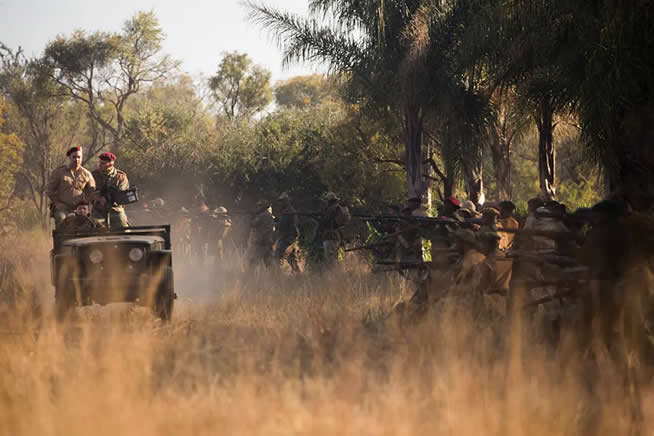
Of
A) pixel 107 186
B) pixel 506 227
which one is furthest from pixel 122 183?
pixel 506 227

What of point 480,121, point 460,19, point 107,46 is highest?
point 107,46

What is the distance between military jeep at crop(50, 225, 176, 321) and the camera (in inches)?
316

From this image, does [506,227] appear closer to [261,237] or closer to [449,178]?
[261,237]

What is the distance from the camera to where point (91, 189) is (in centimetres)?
999

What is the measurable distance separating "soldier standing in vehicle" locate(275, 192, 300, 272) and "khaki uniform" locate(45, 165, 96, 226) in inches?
233

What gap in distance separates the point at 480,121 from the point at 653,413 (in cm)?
1226

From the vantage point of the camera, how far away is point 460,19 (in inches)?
649

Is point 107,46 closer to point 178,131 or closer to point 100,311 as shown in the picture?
point 178,131

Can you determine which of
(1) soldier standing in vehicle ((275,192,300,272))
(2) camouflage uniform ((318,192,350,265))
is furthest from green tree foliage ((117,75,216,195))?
(2) camouflage uniform ((318,192,350,265))

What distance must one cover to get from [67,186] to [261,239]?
22.0 feet

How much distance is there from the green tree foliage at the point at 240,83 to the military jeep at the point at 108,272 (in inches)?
1990

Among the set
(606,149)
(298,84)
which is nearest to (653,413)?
(606,149)

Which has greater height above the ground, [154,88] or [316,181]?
[154,88]

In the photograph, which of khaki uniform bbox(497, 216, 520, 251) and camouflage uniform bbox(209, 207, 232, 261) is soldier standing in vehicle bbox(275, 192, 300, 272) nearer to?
camouflage uniform bbox(209, 207, 232, 261)
